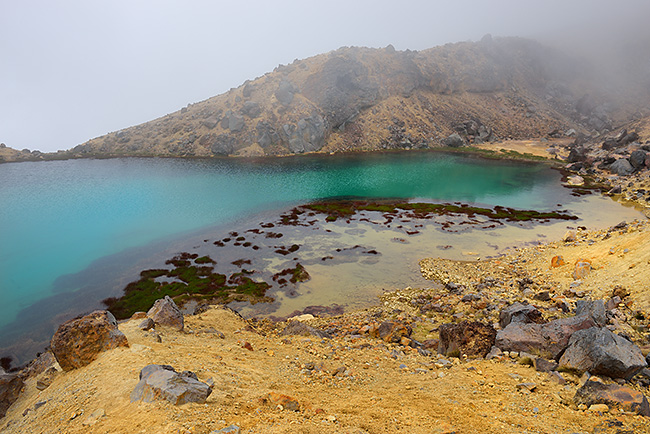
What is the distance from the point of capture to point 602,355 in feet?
36.4

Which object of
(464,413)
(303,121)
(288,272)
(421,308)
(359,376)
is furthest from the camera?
(303,121)

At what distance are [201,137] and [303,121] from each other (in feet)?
128

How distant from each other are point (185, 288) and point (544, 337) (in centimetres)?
2886

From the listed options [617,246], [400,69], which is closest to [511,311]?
[617,246]

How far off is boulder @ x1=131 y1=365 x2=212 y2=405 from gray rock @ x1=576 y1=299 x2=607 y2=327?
16926 millimetres

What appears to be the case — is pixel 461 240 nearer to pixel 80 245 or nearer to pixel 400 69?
pixel 80 245

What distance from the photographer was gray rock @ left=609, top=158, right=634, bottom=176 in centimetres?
6825

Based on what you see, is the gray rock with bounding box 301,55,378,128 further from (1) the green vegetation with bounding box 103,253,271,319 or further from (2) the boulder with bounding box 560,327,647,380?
(2) the boulder with bounding box 560,327,647,380

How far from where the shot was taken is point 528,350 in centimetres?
1383

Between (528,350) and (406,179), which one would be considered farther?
(406,179)

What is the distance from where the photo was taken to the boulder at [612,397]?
30.7 ft

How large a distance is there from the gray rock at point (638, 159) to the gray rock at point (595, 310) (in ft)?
239

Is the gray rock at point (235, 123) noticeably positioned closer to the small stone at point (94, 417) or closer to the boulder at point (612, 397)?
the small stone at point (94, 417)

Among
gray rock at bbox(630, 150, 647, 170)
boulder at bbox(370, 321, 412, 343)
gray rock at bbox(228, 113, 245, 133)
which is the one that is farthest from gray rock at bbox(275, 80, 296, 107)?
boulder at bbox(370, 321, 412, 343)
